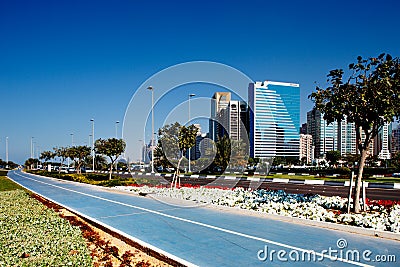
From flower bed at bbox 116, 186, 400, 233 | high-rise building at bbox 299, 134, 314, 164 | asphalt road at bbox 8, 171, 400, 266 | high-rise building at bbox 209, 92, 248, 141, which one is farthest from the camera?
high-rise building at bbox 299, 134, 314, 164

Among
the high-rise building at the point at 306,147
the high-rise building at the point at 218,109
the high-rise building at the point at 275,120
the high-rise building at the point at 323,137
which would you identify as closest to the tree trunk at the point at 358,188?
the high-rise building at the point at 218,109

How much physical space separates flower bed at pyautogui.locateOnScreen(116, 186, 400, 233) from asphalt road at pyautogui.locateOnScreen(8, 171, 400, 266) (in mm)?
590

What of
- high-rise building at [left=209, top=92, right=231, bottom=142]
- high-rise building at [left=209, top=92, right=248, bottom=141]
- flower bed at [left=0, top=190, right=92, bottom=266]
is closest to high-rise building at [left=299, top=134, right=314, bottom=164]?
high-rise building at [left=209, top=92, right=248, bottom=141]

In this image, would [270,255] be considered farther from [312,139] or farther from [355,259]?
[312,139]

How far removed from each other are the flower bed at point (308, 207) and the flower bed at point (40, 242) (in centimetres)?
537

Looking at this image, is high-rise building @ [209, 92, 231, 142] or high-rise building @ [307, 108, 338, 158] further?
high-rise building @ [307, 108, 338, 158]

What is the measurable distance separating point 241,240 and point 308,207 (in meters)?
3.53

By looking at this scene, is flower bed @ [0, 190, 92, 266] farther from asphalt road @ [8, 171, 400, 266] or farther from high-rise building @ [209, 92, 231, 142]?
high-rise building @ [209, 92, 231, 142]

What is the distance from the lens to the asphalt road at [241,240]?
6.12 metres

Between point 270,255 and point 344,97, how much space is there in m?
5.01

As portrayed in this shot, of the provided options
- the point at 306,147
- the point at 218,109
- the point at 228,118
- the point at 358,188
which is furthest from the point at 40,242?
the point at 306,147

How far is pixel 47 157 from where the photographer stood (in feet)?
196

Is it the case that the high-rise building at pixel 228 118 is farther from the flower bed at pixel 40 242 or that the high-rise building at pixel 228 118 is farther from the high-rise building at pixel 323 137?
the high-rise building at pixel 323 137

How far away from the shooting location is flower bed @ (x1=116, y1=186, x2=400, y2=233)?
325 inches
